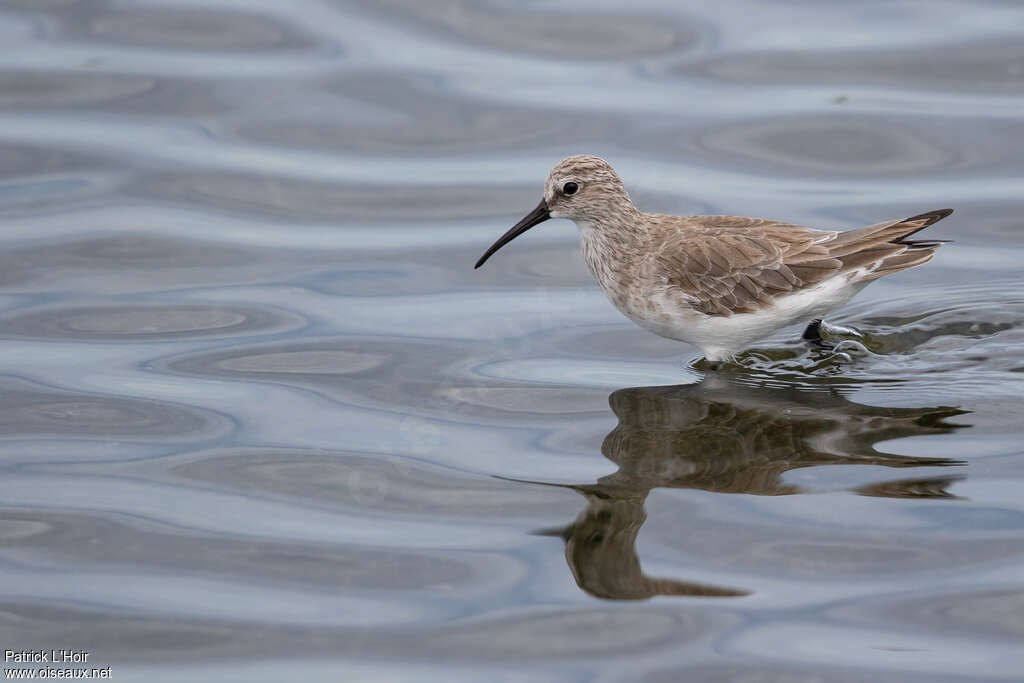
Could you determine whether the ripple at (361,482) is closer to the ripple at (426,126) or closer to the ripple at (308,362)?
the ripple at (308,362)

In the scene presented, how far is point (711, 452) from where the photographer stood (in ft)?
25.9

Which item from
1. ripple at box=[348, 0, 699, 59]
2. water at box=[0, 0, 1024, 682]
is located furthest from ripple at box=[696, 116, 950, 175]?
ripple at box=[348, 0, 699, 59]

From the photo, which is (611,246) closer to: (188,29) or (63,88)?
(63,88)

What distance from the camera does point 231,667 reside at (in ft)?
20.1

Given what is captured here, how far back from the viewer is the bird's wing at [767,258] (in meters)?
8.98

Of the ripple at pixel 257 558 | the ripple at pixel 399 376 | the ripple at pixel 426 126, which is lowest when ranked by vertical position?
the ripple at pixel 257 558

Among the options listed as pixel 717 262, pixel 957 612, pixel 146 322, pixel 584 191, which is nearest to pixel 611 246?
pixel 584 191

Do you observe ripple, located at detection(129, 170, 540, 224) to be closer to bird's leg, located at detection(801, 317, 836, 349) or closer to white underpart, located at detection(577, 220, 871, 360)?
white underpart, located at detection(577, 220, 871, 360)

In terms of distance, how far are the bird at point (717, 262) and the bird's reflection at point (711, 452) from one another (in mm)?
498

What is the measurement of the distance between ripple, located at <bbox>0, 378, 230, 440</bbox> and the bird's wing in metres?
3.19

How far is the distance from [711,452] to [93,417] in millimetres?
3790

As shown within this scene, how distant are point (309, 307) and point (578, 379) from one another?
2.38 meters

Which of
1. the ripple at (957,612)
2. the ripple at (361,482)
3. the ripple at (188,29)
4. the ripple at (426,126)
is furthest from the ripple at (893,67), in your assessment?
the ripple at (957,612)

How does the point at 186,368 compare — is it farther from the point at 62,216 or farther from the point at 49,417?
the point at 62,216
